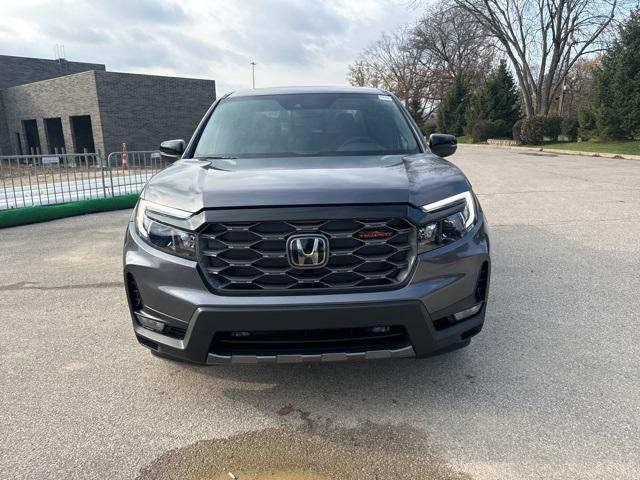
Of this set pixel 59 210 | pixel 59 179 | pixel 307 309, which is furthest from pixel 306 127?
pixel 59 179

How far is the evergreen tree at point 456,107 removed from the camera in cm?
4210

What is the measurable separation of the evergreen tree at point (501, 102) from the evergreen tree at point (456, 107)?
6533 mm

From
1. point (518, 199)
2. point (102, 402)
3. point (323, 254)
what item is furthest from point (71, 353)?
point (518, 199)

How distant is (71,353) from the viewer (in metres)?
3.28

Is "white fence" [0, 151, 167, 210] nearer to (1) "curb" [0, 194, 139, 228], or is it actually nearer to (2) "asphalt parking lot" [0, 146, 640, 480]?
(1) "curb" [0, 194, 139, 228]

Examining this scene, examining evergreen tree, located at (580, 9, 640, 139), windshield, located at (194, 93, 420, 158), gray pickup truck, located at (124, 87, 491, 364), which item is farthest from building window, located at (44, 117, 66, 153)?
gray pickup truck, located at (124, 87, 491, 364)

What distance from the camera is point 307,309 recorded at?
2.23 m

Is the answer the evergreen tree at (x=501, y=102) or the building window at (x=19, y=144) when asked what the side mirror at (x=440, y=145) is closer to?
the evergreen tree at (x=501, y=102)

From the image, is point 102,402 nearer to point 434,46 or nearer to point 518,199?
point 518,199

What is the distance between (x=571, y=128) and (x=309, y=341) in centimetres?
3097

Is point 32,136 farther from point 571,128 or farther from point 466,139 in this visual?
point 571,128

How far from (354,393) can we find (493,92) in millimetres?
36251

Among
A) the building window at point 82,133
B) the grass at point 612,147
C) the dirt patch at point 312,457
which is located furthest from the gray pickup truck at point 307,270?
the building window at point 82,133

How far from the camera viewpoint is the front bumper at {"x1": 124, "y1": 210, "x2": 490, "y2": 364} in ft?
7.36
